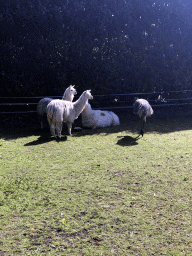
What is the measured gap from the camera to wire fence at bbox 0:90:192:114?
35.3 ft

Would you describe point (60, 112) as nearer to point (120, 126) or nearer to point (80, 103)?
point (80, 103)

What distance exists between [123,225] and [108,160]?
2844 millimetres

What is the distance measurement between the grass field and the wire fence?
126 inches

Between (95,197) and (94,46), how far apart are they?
30.4ft

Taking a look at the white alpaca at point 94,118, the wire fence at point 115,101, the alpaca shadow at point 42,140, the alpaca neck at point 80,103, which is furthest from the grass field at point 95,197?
the wire fence at point 115,101

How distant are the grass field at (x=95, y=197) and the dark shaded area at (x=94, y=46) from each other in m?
3.99

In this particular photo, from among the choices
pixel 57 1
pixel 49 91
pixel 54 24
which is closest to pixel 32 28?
pixel 54 24

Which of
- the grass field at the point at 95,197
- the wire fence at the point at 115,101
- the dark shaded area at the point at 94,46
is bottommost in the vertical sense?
the grass field at the point at 95,197

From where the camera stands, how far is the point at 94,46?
12055 mm

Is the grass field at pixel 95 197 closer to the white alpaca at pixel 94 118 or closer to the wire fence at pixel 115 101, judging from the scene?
the white alpaca at pixel 94 118

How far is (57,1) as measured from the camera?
11.2m

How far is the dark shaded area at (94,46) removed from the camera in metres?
10.7

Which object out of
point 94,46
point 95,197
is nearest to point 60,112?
point 95,197

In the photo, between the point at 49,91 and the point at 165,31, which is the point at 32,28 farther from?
the point at 165,31
